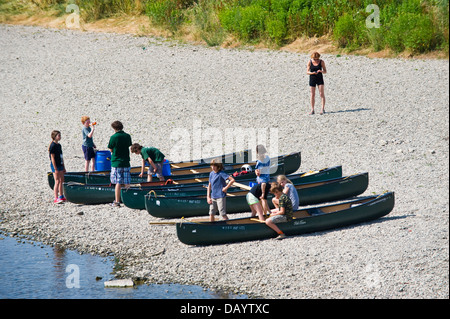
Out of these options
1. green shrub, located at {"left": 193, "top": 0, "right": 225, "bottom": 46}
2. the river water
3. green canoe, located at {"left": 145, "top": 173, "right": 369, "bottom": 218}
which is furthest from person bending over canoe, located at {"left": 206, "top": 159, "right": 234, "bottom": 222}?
green shrub, located at {"left": 193, "top": 0, "right": 225, "bottom": 46}

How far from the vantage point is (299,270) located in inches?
435

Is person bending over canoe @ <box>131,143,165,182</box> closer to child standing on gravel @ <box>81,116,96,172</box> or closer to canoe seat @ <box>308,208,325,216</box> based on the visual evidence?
child standing on gravel @ <box>81,116,96,172</box>

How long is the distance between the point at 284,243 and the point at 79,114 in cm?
1223

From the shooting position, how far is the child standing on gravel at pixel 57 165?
13.8m

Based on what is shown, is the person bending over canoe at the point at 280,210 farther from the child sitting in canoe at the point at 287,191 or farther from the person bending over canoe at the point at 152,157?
the person bending over canoe at the point at 152,157

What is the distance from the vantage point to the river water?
10.9 metres

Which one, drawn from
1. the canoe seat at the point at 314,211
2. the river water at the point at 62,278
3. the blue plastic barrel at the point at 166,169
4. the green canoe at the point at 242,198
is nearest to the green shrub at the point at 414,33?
the green canoe at the point at 242,198

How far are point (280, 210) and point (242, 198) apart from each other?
1760mm

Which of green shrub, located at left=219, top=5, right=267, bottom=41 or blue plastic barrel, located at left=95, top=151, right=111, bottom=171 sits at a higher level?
green shrub, located at left=219, top=5, right=267, bottom=41

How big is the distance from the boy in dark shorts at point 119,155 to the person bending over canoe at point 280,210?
3.14m

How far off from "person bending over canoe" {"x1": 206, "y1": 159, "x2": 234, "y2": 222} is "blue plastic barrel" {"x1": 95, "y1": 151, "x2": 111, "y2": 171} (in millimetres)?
3882
